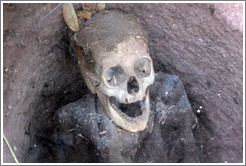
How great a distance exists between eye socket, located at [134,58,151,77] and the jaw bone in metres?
0.07

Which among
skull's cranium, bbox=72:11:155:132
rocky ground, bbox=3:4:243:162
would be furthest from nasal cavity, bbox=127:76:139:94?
rocky ground, bbox=3:4:243:162

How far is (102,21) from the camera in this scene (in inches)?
56.2

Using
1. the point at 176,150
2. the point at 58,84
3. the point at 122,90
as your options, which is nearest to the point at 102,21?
the point at 122,90

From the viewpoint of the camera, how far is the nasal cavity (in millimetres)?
1439

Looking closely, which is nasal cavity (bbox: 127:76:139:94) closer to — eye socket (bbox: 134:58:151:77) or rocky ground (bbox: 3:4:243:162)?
eye socket (bbox: 134:58:151:77)

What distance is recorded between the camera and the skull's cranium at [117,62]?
4.52 feet

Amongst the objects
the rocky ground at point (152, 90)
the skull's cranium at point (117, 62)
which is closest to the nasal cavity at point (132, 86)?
the skull's cranium at point (117, 62)

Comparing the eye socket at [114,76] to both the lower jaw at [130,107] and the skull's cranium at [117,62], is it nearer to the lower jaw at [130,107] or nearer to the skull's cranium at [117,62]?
the skull's cranium at [117,62]

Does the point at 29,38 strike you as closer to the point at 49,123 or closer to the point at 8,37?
the point at 8,37

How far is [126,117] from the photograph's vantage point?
1.47 meters

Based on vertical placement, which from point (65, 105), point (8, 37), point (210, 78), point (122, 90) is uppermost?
point (8, 37)

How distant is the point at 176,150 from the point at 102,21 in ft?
2.16

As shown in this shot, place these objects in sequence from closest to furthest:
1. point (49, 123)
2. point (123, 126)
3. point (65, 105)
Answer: point (123, 126) < point (65, 105) < point (49, 123)

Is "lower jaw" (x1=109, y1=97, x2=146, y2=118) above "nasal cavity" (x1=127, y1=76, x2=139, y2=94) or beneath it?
beneath
